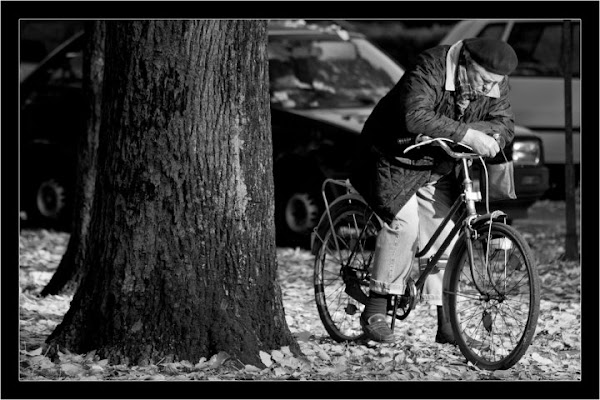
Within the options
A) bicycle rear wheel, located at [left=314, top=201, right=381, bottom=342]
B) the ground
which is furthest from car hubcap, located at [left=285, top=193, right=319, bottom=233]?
bicycle rear wheel, located at [left=314, top=201, right=381, bottom=342]

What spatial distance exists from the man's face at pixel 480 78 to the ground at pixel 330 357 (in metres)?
1.28

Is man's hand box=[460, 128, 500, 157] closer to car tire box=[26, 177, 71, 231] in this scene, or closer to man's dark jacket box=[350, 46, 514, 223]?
man's dark jacket box=[350, 46, 514, 223]

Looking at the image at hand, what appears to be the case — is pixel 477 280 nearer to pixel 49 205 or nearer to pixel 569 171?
pixel 569 171

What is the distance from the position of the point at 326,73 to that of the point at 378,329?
4.55 meters

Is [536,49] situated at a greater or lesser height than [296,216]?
greater

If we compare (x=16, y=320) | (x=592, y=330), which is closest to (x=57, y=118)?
(x=16, y=320)

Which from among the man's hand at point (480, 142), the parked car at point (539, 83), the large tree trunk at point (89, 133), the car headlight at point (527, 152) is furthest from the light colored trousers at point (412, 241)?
the parked car at point (539, 83)

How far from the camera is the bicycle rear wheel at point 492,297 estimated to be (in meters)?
5.35

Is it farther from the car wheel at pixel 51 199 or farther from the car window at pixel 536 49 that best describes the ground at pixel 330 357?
the car window at pixel 536 49

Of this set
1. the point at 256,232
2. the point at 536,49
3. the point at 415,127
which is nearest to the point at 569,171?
the point at 536,49

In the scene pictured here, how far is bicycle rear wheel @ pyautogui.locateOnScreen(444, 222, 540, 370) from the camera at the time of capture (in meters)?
5.35

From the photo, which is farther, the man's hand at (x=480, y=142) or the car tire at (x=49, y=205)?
the car tire at (x=49, y=205)

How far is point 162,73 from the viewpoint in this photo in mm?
5520

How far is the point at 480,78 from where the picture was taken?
217 inches
